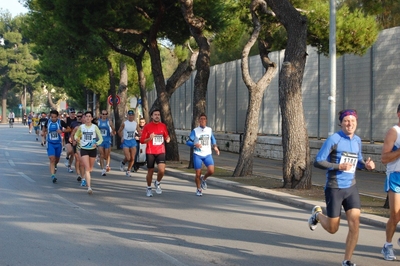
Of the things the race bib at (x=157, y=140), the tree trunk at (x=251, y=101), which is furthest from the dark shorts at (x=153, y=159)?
the tree trunk at (x=251, y=101)

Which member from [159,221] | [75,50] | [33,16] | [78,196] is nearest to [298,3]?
[78,196]

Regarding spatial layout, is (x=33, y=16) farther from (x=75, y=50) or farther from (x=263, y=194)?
(x=263, y=194)

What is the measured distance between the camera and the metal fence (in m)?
19.7

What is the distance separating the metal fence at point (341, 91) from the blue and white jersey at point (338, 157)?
12.5 metres

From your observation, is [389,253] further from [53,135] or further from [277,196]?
[53,135]

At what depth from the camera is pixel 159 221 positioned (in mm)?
10570

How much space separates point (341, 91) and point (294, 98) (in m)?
7.71

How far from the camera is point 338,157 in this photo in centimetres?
745

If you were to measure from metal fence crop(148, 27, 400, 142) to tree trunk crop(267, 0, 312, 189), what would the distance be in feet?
18.7

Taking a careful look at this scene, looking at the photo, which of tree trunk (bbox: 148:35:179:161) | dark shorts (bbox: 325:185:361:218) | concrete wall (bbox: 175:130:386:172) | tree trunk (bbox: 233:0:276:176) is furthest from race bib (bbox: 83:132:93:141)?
concrete wall (bbox: 175:130:386:172)

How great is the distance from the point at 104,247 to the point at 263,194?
21.4 ft

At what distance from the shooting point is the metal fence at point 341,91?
64.5ft

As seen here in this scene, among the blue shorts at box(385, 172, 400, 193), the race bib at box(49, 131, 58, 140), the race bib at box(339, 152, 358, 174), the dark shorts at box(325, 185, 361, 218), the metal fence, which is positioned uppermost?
the metal fence

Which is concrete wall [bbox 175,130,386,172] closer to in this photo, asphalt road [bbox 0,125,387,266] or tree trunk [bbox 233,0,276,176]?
tree trunk [bbox 233,0,276,176]
